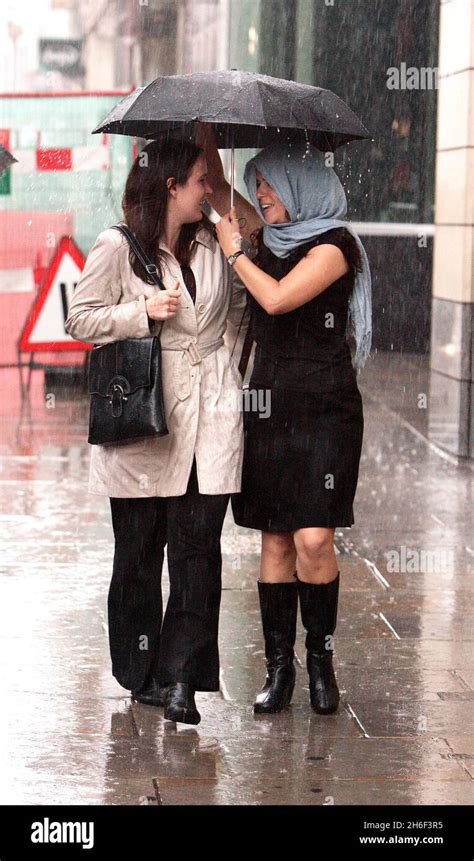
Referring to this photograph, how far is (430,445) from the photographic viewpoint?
11.0 metres

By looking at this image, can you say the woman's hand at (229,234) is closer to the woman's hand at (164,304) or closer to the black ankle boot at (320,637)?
the woman's hand at (164,304)

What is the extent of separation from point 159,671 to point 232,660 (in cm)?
74

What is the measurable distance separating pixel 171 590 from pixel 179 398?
0.65 meters

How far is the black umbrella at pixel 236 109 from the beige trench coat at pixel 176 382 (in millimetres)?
384

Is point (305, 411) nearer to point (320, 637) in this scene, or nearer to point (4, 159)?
point (320, 637)

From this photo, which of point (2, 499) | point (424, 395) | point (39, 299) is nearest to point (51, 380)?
point (39, 299)

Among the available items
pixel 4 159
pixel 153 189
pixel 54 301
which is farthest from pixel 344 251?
pixel 54 301

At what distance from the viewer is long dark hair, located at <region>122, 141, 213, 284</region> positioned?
4926 mm

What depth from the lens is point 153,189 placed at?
495cm

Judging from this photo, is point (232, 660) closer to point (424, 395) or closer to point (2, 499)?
point (2, 499)

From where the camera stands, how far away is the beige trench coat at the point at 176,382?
491 cm
